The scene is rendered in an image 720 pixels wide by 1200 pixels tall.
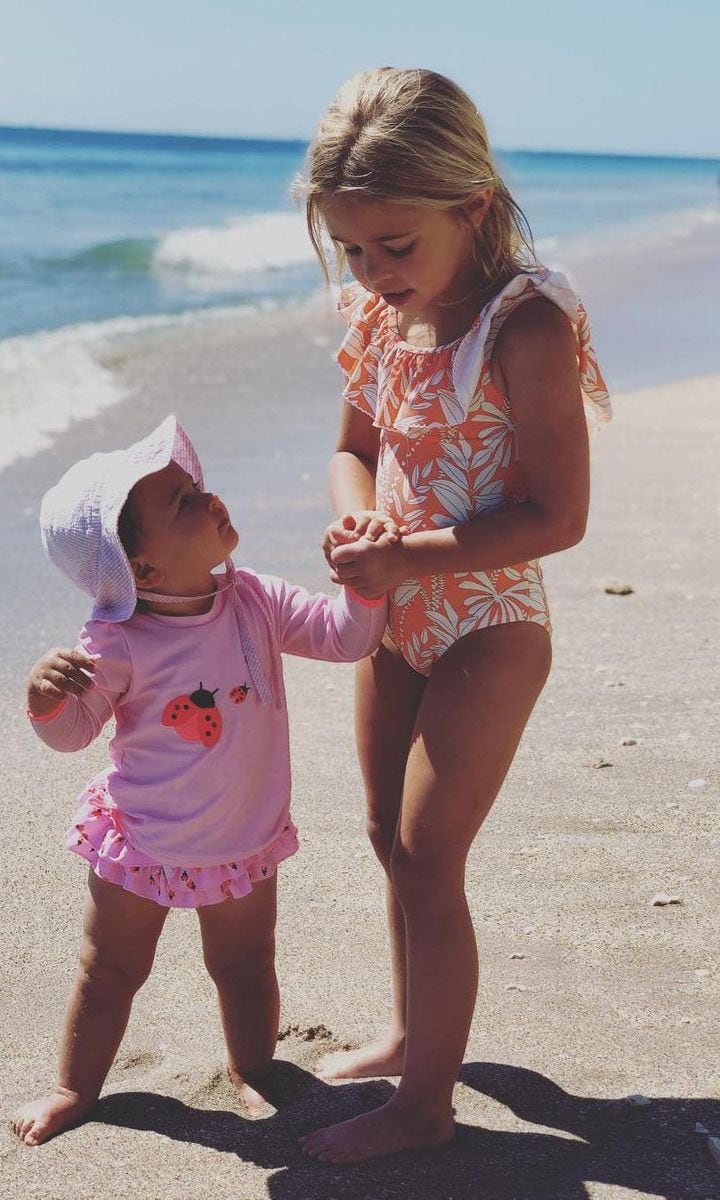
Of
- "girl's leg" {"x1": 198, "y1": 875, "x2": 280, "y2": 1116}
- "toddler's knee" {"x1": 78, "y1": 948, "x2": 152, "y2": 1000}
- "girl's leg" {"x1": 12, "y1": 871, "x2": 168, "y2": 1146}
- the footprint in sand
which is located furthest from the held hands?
the footprint in sand

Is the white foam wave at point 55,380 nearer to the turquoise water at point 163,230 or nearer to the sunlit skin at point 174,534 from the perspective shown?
the turquoise water at point 163,230

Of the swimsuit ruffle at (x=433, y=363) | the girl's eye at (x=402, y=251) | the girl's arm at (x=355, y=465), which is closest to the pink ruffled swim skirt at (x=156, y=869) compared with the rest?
the girl's arm at (x=355, y=465)

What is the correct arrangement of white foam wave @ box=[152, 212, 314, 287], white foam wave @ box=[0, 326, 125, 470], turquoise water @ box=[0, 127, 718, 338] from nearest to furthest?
white foam wave @ box=[0, 326, 125, 470] → turquoise water @ box=[0, 127, 718, 338] → white foam wave @ box=[152, 212, 314, 287]

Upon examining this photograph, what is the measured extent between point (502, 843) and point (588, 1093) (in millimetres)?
1034

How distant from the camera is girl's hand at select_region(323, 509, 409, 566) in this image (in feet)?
8.57

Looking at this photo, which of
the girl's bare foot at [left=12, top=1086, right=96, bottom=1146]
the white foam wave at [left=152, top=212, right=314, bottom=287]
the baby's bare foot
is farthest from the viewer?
the white foam wave at [left=152, top=212, right=314, bottom=287]

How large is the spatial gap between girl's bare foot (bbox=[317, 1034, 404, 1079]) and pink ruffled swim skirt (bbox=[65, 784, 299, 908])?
498mm

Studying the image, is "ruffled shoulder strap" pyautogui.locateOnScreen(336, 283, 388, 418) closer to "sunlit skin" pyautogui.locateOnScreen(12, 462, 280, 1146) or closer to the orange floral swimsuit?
the orange floral swimsuit

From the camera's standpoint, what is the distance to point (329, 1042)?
10.2 feet

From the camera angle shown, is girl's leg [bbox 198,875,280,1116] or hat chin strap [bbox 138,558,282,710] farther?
girl's leg [bbox 198,875,280,1116]

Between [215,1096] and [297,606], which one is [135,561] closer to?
[297,606]

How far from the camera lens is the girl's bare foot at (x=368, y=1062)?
2971 millimetres

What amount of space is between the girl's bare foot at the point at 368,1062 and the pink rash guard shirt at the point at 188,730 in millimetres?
567

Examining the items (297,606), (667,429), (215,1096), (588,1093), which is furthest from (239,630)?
(667,429)
